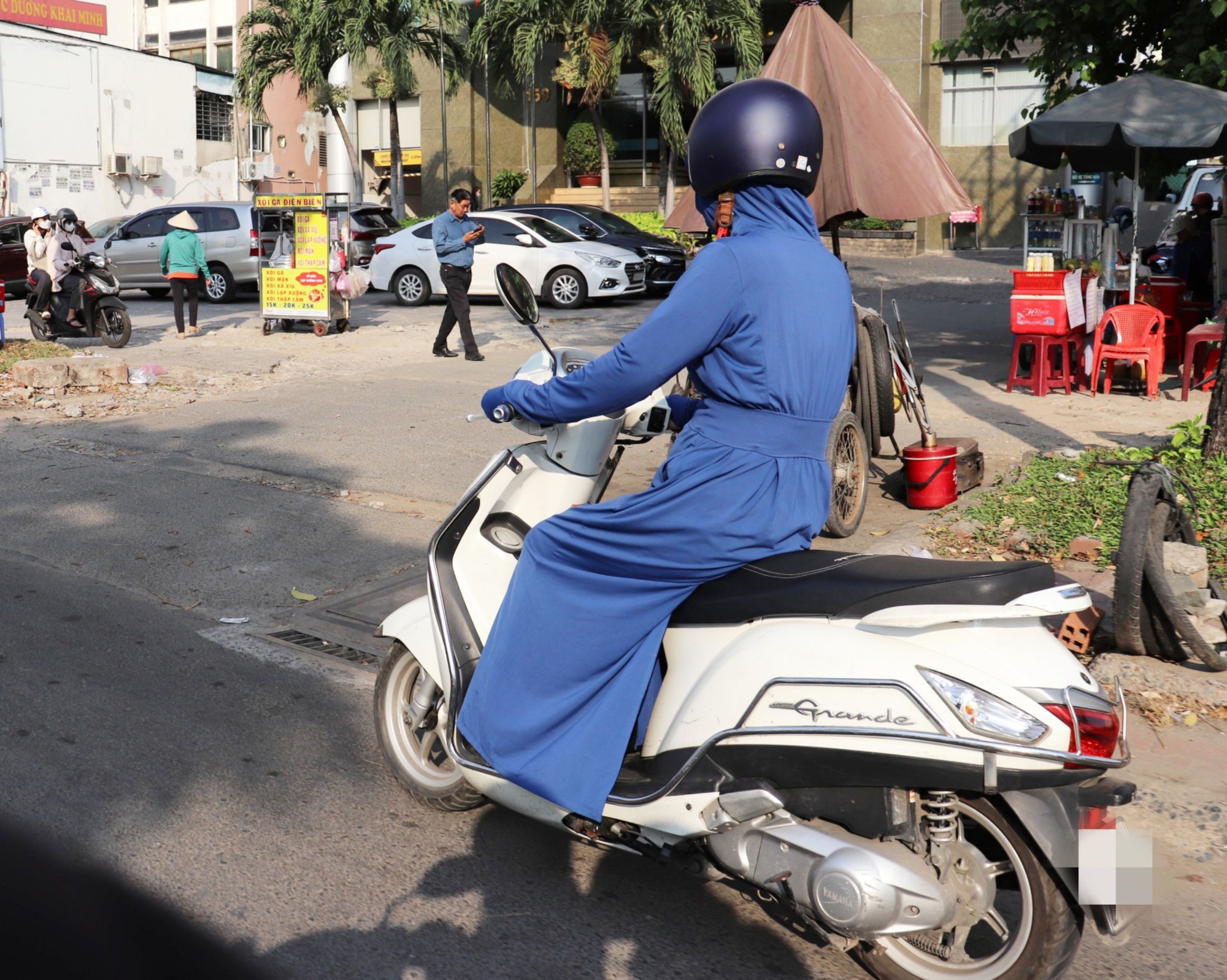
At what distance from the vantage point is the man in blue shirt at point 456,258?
44.4 ft

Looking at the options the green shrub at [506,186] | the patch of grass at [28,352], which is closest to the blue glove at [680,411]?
the patch of grass at [28,352]

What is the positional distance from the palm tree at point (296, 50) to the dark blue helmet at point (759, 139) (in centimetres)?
2868

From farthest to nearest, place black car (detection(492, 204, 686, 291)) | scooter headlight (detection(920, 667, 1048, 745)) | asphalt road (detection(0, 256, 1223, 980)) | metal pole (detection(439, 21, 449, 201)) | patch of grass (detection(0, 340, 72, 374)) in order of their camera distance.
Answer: metal pole (detection(439, 21, 449, 201)), black car (detection(492, 204, 686, 291)), patch of grass (detection(0, 340, 72, 374)), asphalt road (detection(0, 256, 1223, 980)), scooter headlight (detection(920, 667, 1048, 745))

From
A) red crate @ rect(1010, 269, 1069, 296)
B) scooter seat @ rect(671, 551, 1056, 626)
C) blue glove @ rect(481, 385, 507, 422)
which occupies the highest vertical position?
red crate @ rect(1010, 269, 1069, 296)

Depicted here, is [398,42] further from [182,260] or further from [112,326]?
[112,326]

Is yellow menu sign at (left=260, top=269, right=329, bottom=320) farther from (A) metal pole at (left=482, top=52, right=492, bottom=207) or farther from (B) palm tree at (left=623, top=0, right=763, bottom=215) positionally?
(A) metal pole at (left=482, top=52, right=492, bottom=207)

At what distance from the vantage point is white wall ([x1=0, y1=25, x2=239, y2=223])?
28.8 m

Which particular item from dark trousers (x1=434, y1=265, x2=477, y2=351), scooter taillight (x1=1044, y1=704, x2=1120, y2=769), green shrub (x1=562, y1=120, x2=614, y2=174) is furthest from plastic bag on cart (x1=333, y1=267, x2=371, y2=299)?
green shrub (x1=562, y1=120, x2=614, y2=174)

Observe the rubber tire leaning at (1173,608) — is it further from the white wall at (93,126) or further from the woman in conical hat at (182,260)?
the white wall at (93,126)

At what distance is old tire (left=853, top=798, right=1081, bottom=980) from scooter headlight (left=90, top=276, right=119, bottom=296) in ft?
46.6

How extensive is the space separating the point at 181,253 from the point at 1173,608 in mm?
13742

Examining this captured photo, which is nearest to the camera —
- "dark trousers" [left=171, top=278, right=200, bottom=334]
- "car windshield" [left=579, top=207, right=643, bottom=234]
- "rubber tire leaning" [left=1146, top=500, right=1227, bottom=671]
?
"rubber tire leaning" [left=1146, top=500, right=1227, bottom=671]

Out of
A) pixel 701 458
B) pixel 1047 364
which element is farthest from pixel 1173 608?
pixel 1047 364

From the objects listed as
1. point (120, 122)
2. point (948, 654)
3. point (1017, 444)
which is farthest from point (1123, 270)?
point (120, 122)
